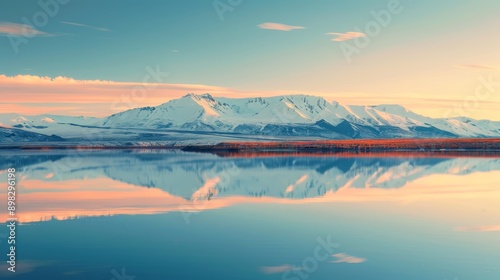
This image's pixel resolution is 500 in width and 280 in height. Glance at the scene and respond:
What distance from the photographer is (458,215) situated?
2397 cm

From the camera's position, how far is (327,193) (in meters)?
31.8

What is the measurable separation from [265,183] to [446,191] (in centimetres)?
1119

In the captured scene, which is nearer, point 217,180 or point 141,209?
point 141,209

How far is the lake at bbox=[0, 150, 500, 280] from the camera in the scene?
14969 mm

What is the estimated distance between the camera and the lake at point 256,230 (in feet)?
49.1

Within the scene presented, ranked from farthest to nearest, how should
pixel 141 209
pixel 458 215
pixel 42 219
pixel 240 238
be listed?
pixel 141 209, pixel 458 215, pixel 42 219, pixel 240 238

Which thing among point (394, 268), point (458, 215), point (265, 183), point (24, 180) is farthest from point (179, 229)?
point (24, 180)

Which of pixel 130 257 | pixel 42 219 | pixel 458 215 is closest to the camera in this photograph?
pixel 130 257

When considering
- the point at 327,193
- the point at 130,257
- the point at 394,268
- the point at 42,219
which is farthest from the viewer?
the point at 327,193

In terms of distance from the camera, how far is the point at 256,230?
20469mm

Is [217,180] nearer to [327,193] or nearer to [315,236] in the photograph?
[327,193]

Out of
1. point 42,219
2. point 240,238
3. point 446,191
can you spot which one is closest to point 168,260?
point 240,238

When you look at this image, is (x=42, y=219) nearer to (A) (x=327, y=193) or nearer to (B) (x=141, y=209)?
(B) (x=141, y=209)

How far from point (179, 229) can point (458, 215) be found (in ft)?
38.2
